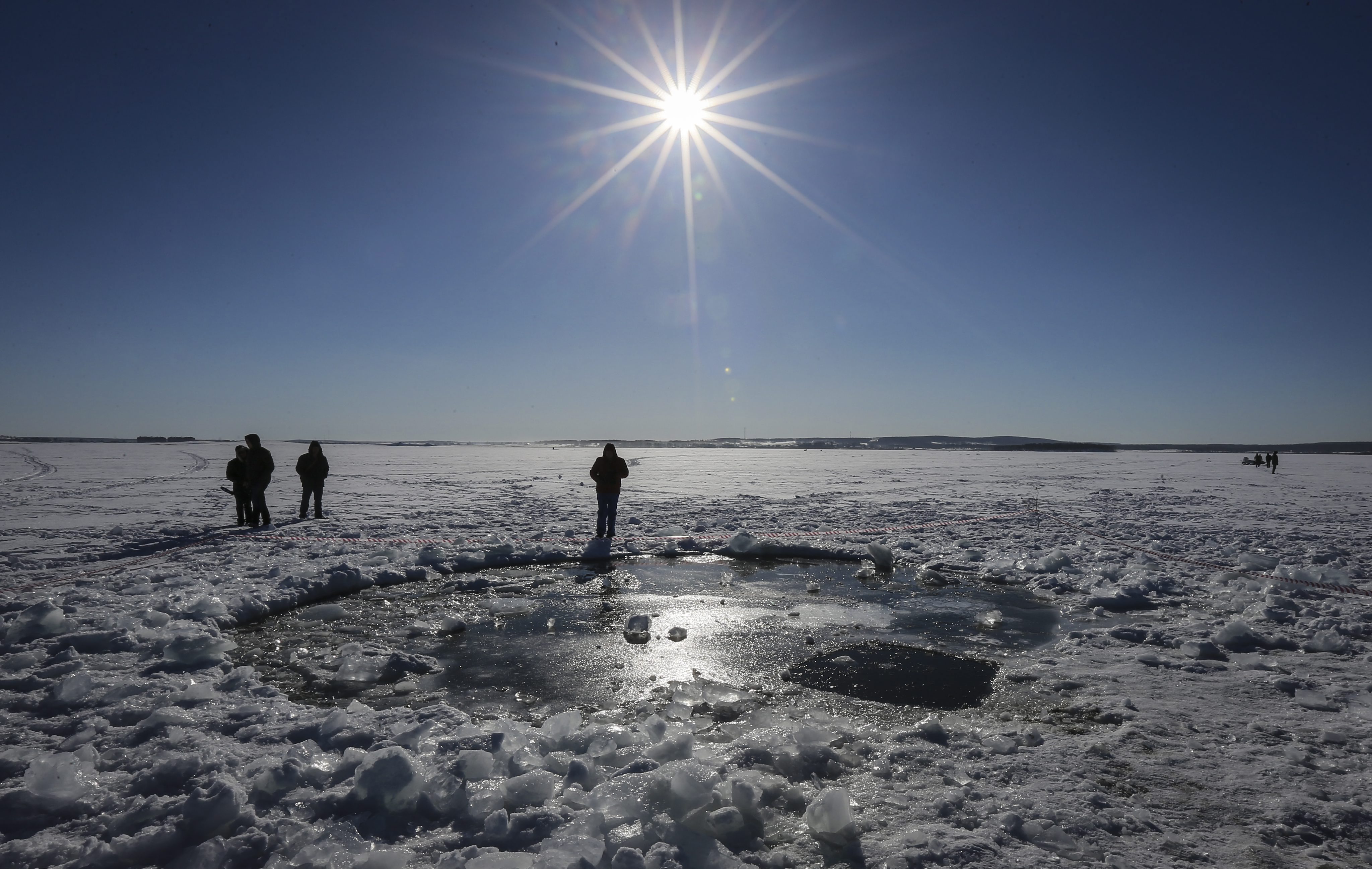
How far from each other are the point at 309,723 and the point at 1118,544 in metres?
11.7

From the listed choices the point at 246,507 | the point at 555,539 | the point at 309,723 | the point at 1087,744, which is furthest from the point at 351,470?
the point at 1087,744

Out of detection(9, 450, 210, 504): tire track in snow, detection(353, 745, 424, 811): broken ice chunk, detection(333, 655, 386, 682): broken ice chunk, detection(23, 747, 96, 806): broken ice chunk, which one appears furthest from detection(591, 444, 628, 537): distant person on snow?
detection(9, 450, 210, 504): tire track in snow

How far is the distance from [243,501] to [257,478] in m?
0.59

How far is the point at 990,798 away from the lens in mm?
3111

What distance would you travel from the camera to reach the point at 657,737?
362 cm

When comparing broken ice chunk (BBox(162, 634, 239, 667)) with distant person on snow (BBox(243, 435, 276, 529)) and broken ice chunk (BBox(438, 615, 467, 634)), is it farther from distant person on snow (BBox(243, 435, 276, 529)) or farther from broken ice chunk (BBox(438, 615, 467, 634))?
distant person on snow (BBox(243, 435, 276, 529))

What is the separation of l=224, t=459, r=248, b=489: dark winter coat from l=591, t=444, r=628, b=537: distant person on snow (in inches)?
276

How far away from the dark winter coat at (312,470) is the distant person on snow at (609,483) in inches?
249

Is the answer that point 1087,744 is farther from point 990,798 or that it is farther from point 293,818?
point 293,818

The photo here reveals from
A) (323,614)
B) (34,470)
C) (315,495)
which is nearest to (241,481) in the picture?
(315,495)

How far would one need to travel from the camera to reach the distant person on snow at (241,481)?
474 inches

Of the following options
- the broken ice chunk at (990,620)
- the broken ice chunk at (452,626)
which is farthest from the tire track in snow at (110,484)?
the broken ice chunk at (990,620)

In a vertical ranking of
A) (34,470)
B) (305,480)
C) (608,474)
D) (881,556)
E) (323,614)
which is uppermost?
(608,474)

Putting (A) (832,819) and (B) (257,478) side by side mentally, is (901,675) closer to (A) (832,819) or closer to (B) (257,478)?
(A) (832,819)
